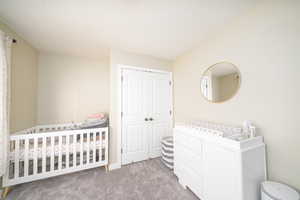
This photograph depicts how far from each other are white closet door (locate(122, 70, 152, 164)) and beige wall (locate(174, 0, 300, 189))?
1476 mm

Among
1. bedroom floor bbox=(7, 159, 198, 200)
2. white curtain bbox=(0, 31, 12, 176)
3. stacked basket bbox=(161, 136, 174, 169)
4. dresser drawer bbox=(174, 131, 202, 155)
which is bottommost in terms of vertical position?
bedroom floor bbox=(7, 159, 198, 200)

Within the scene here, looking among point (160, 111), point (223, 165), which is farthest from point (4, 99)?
→ point (223, 165)

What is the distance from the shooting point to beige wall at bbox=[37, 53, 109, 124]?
2490 mm

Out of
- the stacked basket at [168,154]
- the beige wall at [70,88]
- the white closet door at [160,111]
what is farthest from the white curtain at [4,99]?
the stacked basket at [168,154]

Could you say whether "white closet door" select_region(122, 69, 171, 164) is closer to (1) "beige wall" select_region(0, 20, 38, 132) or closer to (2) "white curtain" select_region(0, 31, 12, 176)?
(2) "white curtain" select_region(0, 31, 12, 176)

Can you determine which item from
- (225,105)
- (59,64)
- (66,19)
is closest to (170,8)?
(66,19)

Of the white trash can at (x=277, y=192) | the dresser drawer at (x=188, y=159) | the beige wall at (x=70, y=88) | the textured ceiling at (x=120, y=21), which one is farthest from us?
the beige wall at (x=70, y=88)

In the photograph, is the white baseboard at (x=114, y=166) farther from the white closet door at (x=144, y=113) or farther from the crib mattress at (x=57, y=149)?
the crib mattress at (x=57, y=149)

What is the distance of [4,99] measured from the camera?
4.63 ft

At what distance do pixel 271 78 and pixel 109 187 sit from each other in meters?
2.54

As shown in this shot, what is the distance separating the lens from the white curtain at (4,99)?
1375 mm

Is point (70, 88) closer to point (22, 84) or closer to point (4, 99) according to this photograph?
point (22, 84)

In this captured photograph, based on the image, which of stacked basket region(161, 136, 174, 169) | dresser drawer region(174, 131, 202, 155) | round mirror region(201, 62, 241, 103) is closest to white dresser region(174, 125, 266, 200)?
dresser drawer region(174, 131, 202, 155)

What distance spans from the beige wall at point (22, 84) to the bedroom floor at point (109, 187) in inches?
39.7
